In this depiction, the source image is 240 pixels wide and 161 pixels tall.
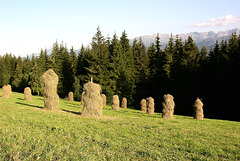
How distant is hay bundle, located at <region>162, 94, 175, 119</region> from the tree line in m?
25.4

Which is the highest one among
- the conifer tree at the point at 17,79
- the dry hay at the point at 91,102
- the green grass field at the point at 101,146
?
the conifer tree at the point at 17,79

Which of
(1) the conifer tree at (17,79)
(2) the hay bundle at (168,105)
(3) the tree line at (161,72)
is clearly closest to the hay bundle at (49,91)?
(2) the hay bundle at (168,105)

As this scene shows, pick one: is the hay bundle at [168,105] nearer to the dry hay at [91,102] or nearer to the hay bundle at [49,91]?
the dry hay at [91,102]

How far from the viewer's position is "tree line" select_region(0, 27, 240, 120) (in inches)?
1625

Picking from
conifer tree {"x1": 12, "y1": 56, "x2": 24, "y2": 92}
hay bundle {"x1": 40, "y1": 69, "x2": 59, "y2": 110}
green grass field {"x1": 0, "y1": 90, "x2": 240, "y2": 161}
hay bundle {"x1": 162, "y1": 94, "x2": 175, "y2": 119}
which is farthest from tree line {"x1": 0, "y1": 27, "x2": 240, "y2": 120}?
green grass field {"x1": 0, "y1": 90, "x2": 240, "y2": 161}

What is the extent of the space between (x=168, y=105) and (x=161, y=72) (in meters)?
33.8

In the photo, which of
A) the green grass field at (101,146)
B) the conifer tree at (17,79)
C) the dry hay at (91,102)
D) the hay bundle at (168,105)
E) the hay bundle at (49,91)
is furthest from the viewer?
the conifer tree at (17,79)

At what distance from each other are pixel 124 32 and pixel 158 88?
18.6 meters

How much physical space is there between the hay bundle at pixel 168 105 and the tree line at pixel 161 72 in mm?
25384

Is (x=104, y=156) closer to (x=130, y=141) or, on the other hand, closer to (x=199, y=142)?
(x=130, y=141)

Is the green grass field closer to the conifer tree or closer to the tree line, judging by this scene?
the tree line

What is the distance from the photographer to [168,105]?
736 inches

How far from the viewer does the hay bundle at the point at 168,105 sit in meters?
18.6

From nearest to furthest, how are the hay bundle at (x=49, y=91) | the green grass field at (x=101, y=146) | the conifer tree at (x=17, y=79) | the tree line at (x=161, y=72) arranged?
1. the green grass field at (x=101, y=146)
2. the hay bundle at (x=49, y=91)
3. the tree line at (x=161, y=72)
4. the conifer tree at (x=17, y=79)
